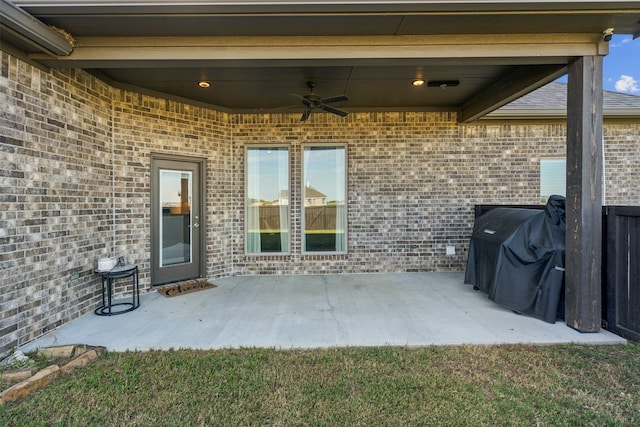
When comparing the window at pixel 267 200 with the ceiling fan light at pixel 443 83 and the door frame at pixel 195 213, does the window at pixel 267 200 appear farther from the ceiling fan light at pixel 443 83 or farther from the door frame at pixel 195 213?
the ceiling fan light at pixel 443 83

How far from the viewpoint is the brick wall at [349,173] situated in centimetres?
440

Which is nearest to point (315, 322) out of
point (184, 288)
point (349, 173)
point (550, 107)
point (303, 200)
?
point (184, 288)

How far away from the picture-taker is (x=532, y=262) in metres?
3.79

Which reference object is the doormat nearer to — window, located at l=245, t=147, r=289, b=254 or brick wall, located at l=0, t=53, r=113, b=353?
brick wall, located at l=0, t=53, r=113, b=353

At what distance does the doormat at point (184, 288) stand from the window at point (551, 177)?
6616 mm

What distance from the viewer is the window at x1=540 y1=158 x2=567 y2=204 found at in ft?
→ 20.7

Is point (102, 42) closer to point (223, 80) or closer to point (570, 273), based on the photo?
point (223, 80)

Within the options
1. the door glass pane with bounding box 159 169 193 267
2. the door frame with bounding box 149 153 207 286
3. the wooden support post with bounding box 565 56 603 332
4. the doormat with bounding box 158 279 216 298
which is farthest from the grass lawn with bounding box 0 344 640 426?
the door glass pane with bounding box 159 169 193 267

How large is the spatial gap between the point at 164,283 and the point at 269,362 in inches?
129

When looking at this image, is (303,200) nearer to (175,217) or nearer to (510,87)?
(175,217)

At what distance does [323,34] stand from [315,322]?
3154 mm

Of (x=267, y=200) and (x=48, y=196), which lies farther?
(x=267, y=200)

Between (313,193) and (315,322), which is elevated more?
(313,193)

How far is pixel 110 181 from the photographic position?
4.57m
